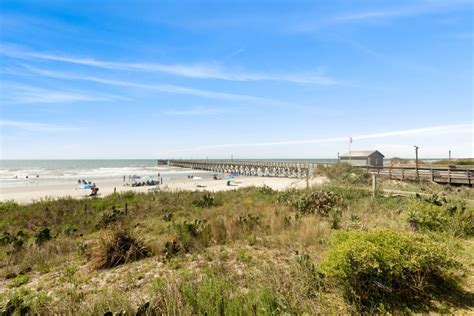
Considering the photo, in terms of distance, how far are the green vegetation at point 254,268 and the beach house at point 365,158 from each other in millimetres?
40773

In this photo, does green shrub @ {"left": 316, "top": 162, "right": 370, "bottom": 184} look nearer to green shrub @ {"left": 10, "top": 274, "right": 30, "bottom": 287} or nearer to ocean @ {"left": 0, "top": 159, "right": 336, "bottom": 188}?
green shrub @ {"left": 10, "top": 274, "right": 30, "bottom": 287}

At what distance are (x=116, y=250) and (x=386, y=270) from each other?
18.8ft

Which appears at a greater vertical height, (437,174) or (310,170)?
(437,174)

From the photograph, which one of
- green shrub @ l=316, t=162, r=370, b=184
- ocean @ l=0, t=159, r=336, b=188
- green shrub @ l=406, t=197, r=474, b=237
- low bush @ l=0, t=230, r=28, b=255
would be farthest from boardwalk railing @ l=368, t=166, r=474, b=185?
ocean @ l=0, t=159, r=336, b=188

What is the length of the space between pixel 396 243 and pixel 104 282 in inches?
214

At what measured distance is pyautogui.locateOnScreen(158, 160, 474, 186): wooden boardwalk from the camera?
20391 mm

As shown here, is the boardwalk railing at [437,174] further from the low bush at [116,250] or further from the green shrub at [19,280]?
the green shrub at [19,280]

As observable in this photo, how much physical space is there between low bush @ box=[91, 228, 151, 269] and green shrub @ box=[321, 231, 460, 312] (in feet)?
14.6

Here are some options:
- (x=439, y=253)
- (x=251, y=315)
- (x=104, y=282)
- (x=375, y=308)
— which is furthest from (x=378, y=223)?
(x=104, y=282)

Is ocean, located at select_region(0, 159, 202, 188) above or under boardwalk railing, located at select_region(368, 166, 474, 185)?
under

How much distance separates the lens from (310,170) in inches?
1607

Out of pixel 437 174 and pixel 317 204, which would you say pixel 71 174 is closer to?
pixel 317 204

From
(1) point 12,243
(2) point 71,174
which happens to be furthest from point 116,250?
(2) point 71,174

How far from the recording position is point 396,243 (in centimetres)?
401
